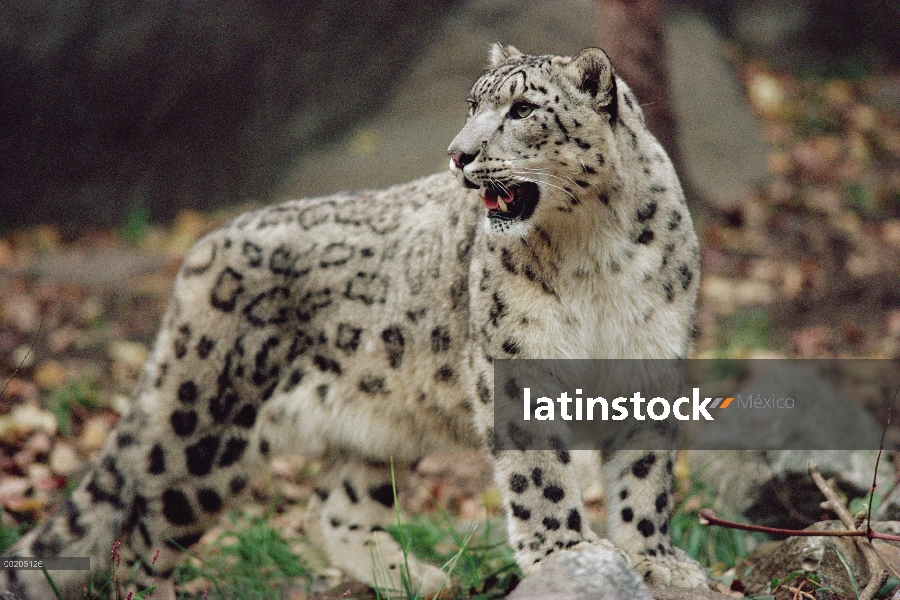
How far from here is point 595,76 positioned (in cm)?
431

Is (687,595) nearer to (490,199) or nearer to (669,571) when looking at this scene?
(669,571)

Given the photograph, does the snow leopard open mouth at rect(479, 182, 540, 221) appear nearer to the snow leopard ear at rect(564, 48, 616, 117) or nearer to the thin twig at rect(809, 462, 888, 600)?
the snow leopard ear at rect(564, 48, 616, 117)

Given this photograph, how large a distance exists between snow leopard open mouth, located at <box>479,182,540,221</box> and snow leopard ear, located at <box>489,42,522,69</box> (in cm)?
74

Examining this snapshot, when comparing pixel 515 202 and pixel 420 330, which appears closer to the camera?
pixel 515 202

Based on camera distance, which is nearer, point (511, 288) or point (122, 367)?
point (511, 288)

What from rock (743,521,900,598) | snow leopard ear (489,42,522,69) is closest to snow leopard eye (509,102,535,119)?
snow leopard ear (489,42,522,69)

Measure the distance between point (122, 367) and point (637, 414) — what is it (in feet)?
18.0

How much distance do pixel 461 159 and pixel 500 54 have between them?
866 mm

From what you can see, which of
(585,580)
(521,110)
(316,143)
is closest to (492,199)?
(521,110)

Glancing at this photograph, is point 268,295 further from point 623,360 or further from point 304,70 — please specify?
point 304,70

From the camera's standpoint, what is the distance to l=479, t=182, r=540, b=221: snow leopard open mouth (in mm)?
4391

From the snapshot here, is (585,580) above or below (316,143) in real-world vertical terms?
below

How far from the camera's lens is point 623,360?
4551 mm

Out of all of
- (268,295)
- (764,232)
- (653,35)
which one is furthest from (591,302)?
(764,232)
